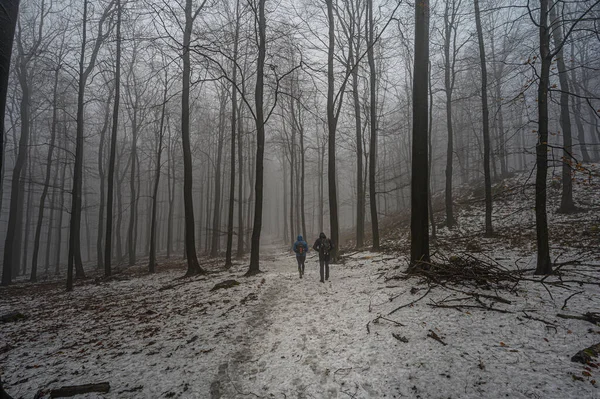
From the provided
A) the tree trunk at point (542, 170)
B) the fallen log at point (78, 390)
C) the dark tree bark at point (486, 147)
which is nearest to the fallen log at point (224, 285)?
the fallen log at point (78, 390)

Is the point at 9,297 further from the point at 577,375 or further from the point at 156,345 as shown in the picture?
the point at 577,375

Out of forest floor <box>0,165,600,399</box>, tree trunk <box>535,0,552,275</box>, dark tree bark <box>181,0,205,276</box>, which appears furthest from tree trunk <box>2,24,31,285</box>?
tree trunk <box>535,0,552,275</box>

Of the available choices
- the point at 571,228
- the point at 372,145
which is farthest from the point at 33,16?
the point at 571,228

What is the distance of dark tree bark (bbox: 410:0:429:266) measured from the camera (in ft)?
19.7

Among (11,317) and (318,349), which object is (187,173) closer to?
(11,317)

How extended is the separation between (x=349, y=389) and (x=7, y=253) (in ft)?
67.8

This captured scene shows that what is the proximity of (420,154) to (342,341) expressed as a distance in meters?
4.78

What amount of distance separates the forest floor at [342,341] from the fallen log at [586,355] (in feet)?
0.24

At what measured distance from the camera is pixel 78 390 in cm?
300

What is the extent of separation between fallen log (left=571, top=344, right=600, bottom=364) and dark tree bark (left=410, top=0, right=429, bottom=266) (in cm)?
306

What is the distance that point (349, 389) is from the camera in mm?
2791

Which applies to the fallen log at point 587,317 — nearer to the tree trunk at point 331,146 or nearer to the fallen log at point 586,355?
the fallen log at point 586,355

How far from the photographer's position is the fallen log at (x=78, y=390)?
297cm

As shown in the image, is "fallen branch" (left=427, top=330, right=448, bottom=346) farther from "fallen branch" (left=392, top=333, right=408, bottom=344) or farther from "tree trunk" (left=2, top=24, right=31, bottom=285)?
"tree trunk" (left=2, top=24, right=31, bottom=285)
